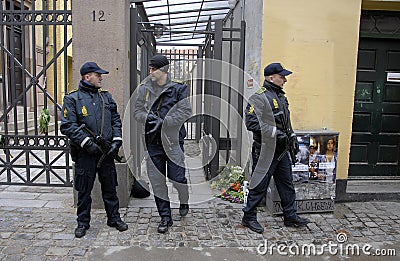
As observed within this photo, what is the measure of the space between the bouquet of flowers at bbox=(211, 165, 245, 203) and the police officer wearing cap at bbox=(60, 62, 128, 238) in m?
1.73

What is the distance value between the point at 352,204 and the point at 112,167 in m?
3.48

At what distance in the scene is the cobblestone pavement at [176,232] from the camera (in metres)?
3.56

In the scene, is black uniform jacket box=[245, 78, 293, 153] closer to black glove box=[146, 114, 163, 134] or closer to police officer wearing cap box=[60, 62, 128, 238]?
black glove box=[146, 114, 163, 134]

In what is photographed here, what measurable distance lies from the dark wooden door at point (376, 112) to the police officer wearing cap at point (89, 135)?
3.81 m

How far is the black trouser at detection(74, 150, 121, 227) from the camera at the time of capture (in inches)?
149

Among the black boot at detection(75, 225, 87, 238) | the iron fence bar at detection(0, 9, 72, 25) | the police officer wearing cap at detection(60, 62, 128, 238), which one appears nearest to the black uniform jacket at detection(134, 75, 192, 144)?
the police officer wearing cap at detection(60, 62, 128, 238)

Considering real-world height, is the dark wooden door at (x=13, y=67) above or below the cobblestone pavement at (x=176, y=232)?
above

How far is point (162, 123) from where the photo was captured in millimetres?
3922

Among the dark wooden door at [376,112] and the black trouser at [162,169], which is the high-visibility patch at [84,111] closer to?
the black trouser at [162,169]

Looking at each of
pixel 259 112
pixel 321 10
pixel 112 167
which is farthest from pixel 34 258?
pixel 321 10

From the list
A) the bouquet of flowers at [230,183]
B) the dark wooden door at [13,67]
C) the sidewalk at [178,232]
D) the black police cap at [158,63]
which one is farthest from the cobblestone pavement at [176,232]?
the black police cap at [158,63]

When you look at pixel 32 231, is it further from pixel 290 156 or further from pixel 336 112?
pixel 336 112

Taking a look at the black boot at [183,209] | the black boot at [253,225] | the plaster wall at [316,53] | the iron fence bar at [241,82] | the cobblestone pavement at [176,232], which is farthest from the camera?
the iron fence bar at [241,82]

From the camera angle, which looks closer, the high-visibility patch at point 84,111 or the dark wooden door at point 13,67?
the high-visibility patch at point 84,111
